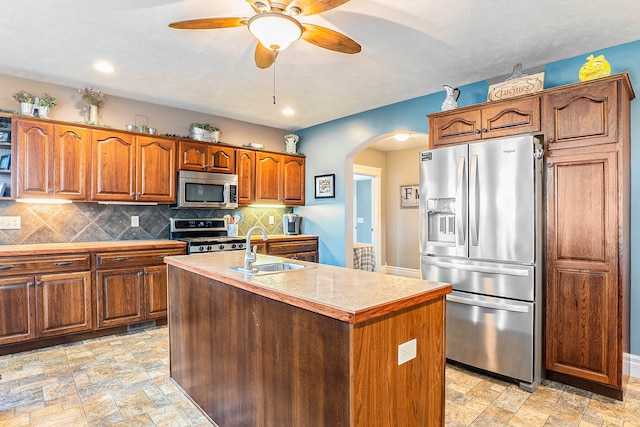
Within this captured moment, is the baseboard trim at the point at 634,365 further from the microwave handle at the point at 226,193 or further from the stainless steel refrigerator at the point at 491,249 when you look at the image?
the microwave handle at the point at 226,193

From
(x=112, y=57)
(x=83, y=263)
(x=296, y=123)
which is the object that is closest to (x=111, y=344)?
(x=83, y=263)

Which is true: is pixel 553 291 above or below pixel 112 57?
below

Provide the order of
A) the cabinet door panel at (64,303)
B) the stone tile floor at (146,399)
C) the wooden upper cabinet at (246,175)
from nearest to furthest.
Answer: the stone tile floor at (146,399), the cabinet door panel at (64,303), the wooden upper cabinet at (246,175)

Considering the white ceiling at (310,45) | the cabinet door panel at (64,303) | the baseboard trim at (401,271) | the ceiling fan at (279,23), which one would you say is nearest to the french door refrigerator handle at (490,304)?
the white ceiling at (310,45)

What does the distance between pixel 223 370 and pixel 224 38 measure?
7.66 ft

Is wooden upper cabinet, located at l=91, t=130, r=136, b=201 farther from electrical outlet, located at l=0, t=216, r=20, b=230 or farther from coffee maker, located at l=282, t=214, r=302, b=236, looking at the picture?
coffee maker, located at l=282, t=214, r=302, b=236

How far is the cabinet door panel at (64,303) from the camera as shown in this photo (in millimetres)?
3193

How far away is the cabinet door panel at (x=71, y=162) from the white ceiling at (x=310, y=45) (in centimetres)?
56

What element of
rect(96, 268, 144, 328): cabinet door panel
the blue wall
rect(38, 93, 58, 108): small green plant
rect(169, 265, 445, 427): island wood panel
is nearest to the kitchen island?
rect(169, 265, 445, 427): island wood panel

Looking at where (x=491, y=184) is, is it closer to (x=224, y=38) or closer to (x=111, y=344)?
(x=224, y=38)

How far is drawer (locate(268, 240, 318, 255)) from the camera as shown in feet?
15.2

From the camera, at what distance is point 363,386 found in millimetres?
1317

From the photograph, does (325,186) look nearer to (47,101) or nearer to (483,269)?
(483,269)

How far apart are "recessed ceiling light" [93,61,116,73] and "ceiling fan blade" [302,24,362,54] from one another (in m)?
2.06
